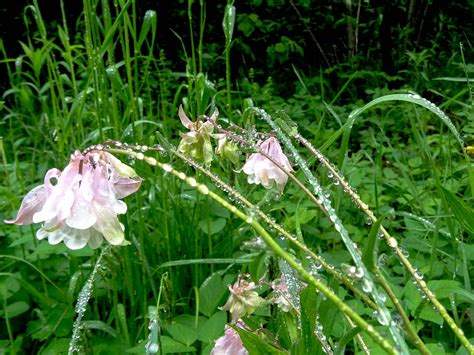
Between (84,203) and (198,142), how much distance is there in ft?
1.60

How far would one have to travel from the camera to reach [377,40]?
475 centimetres

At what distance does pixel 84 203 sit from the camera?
73cm

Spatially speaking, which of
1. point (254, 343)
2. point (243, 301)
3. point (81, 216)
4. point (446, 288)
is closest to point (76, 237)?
point (81, 216)

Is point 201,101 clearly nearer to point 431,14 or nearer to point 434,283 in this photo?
point 434,283

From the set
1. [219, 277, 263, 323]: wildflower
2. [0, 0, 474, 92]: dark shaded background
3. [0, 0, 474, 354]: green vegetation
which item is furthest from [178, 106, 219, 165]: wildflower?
[0, 0, 474, 92]: dark shaded background

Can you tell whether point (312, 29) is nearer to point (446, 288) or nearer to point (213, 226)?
point (213, 226)

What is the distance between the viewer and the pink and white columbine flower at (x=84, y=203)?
0.72 meters

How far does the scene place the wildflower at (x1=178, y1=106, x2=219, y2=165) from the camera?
1.18 metres

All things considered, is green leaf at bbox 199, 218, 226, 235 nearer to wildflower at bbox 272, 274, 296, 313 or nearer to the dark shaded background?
wildflower at bbox 272, 274, 296, 313

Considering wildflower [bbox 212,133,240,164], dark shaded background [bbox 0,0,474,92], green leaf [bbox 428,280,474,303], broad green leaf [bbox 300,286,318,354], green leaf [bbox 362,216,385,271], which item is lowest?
dark shaded background [bbox 0,0,474,92]

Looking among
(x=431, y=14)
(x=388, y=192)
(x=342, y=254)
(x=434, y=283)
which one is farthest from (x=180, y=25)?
(x=434, y=283)

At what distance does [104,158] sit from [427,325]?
0.99 metres

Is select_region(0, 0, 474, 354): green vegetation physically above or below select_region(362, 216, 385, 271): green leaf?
below

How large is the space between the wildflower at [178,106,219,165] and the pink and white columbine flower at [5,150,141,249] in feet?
1.33
